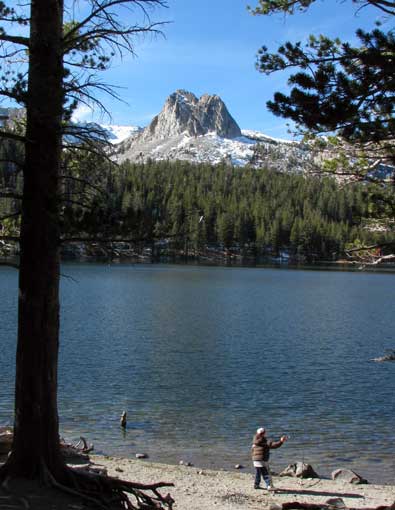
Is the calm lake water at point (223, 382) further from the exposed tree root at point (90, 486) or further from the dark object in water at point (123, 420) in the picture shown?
the exposed tree root at point (90, 486)

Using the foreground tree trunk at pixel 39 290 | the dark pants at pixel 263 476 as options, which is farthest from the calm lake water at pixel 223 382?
the foreground tree trunk at pixel 39 290

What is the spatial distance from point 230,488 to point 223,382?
545 inches

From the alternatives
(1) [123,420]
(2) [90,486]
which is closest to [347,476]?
(1) [123,420]

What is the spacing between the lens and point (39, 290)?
8.34m

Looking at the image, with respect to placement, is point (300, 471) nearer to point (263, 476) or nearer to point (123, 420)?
point (263, 476)

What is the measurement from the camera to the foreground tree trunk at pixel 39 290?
8.30 metres

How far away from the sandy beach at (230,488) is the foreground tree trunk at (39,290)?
488 centimetres

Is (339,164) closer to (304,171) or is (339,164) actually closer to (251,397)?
(304,171)

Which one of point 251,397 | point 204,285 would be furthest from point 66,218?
point 204,285

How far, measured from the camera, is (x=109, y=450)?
17.8 meters

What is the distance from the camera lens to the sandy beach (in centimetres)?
1279

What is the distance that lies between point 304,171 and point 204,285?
79.1m

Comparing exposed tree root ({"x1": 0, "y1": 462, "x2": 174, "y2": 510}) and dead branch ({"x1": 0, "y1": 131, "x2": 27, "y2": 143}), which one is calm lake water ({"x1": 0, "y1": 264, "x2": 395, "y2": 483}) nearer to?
exposed tree root ({"x1": 0, "y1": 462, "x2": 174, "y2": 510})

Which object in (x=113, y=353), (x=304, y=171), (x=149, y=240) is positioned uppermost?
(x=304, y=171)
